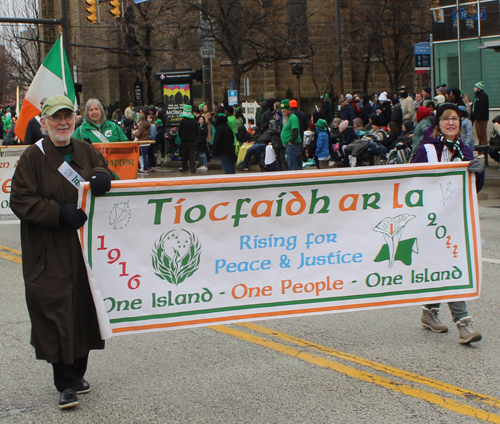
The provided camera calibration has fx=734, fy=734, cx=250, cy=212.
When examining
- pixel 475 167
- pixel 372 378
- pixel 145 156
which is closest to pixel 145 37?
pixel 145 156

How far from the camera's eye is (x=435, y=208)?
17.4 feet

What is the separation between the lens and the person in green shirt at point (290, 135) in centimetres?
1642

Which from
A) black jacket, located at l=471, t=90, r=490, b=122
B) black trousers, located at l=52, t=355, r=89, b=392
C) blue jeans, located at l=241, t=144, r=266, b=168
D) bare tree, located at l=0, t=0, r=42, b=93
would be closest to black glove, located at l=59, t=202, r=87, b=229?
black trousers, located at l=52, t=355, r=89, b=392

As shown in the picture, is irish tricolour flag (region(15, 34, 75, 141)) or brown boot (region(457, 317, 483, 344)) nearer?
brown boot (region(457, 317, 483, 344))

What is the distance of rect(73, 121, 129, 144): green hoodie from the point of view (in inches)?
367

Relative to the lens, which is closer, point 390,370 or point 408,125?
point 390,370

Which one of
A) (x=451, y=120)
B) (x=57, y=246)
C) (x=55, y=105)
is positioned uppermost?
(x=55, y=105)

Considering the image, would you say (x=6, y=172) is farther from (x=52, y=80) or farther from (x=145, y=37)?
(x=145, y=37)

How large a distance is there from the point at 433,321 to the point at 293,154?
11195mm

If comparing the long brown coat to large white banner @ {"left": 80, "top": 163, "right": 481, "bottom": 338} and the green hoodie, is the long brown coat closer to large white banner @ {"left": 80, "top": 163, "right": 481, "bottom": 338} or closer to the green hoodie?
large white banner @ {"left": 80, "top": 163, "right": 481, "bottom": 338}

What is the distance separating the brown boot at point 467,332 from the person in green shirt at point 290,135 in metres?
11.1

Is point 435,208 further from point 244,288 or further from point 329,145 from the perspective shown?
point 329,145

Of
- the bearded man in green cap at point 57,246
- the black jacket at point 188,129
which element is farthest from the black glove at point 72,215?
the black jacket at point 188,129

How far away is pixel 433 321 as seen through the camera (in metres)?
5.84
